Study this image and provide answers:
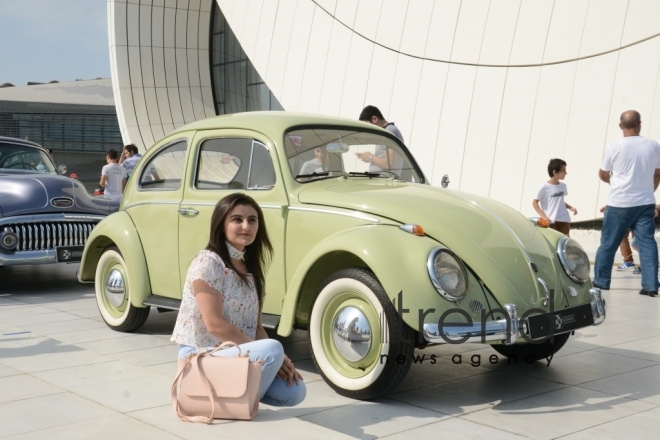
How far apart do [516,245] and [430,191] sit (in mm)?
712

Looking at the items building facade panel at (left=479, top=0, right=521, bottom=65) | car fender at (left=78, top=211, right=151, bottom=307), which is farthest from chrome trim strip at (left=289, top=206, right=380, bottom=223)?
building facade panel at (left=479, top=0, right=521, bottom=65)

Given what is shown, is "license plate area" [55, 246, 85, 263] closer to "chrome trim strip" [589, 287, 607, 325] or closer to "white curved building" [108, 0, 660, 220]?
"chrome trim strip" [589, 287, 607, 325]

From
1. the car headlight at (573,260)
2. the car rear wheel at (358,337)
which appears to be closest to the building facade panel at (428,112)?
the car headlight at (573,260)

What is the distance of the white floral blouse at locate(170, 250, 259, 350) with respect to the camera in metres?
3.95

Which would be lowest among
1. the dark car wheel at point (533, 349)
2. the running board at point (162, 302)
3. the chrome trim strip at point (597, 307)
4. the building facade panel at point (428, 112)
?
the running board at point (162, 302)

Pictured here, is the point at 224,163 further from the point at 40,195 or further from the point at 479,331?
the point at 40,195

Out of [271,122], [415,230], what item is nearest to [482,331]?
[415,230]

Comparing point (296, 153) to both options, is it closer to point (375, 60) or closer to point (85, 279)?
point (85, 279)

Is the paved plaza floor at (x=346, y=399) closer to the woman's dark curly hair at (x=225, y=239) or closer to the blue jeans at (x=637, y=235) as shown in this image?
the woman's dark curly hair at (x=225, y=239)

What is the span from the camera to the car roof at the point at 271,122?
5527mm

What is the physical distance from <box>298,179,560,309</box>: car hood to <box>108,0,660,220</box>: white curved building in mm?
10008

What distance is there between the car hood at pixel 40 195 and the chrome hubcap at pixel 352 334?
480cm

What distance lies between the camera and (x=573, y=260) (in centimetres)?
502

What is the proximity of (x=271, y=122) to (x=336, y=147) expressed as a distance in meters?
0.48
